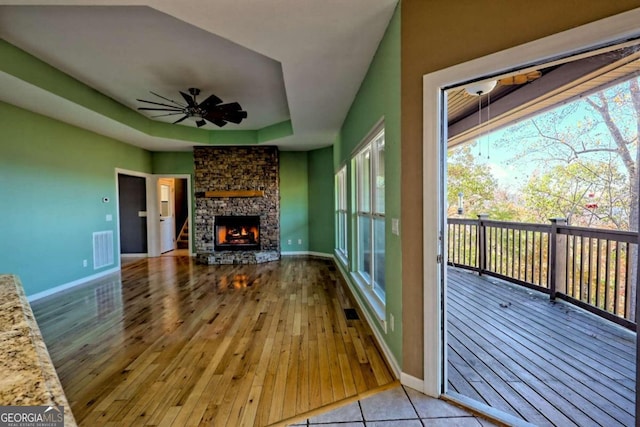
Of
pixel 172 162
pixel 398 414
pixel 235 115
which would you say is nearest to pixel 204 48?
pixel 235 115

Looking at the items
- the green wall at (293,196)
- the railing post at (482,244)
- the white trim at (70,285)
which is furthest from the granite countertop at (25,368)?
the green wall at (293,196)

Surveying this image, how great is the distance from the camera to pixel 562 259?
3615 mm

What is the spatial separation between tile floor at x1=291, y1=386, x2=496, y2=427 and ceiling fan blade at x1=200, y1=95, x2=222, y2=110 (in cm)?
362

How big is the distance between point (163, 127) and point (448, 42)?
575 centimetres

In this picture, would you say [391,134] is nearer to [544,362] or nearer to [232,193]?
[544,362]

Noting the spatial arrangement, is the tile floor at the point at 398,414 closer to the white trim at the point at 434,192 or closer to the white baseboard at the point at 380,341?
the white trim at the point at 434,192

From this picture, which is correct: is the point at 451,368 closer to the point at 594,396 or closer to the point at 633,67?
the point at 594,396

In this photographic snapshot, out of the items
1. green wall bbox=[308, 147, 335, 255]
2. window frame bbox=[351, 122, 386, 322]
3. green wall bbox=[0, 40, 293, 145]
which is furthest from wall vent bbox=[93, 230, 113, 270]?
window frame bbox=[351, 122, 386, 322]

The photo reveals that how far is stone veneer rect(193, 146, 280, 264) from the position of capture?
22.7 feet

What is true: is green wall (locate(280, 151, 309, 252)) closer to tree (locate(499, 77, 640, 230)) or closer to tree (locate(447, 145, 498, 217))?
tree (locate(447, 145, 498, 217))

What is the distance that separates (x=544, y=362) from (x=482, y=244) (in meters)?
2.85

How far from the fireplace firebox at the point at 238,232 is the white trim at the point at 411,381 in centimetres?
547

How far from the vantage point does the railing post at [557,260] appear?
3.61m

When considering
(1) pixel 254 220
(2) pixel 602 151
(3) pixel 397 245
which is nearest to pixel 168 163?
(1) pixel 254 220
